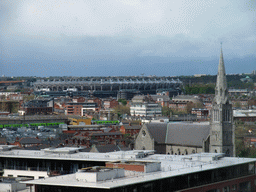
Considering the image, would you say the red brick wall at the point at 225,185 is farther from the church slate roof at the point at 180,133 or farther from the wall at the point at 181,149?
the church slate roof at the point at 180,133

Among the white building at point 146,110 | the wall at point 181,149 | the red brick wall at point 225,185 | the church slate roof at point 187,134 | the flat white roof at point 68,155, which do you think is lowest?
the red brick wall at point 225,185

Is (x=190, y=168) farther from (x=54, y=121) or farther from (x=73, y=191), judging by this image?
(x=54, y=121)

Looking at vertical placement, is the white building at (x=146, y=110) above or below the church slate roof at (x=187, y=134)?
above

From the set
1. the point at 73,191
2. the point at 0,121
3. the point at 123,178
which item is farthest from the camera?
the point at 0,121

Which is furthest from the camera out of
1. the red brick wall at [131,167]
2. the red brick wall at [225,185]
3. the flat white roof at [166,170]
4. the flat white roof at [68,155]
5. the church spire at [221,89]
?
the church spire at [221,89]

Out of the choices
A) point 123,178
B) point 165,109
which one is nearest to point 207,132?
point 123,178

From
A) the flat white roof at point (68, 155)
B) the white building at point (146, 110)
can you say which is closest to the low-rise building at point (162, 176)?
the flat white roof at point (68, 155)

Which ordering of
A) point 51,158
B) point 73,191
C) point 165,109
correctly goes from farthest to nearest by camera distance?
point 165,109 → point 51,158 → point 73,191
